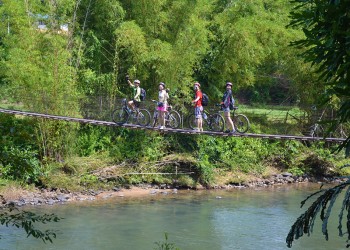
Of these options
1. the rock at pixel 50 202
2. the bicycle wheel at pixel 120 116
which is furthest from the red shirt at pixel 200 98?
the rock at pixel 50 202

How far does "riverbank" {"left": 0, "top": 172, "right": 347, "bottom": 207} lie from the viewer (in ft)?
36.4

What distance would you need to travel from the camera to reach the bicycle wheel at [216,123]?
473 inches

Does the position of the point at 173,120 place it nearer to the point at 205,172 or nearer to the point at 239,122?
the point at 239,122

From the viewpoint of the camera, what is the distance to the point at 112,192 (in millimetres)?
12258

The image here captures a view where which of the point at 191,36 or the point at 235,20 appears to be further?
the point at 235,20

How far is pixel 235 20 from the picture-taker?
48.1 ft

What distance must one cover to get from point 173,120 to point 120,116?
3.17 feet

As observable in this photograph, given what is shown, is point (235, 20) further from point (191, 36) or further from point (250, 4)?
point (191, 36)

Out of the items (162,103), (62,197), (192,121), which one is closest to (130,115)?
(162,103)

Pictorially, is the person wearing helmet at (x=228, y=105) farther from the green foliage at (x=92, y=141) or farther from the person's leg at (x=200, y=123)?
the green foliage at (x=92, y=141)

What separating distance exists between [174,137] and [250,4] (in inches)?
142

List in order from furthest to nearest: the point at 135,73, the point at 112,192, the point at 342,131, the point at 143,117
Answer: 1. the point at 342,131
2. the point at 135,73
3. the point at 112,192
4. the point at 143,117

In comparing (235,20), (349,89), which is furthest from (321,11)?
(235,20)

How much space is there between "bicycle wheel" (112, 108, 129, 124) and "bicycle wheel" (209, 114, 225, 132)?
154 cm
